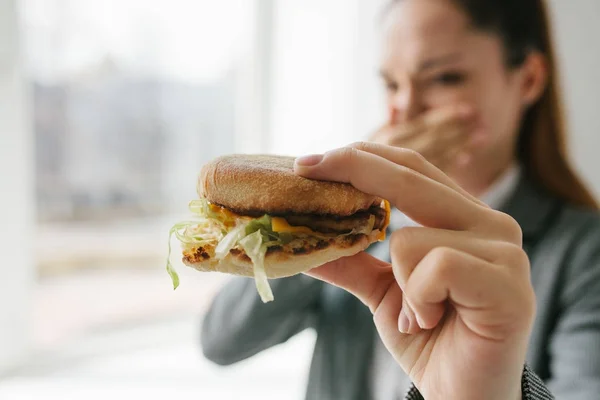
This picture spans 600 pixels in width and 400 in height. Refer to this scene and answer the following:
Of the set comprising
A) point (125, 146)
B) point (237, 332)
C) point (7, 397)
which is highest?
point (125, 146)

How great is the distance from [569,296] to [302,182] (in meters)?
0.90

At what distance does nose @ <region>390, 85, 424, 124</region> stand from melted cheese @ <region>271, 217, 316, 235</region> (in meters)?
0.76

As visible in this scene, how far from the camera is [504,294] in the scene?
656mm

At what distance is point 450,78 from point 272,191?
2.79 ft

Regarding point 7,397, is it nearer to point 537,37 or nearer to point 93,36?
point 93,36

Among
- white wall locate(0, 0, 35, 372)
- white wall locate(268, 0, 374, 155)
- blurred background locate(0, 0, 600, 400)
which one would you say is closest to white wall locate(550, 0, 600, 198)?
blurred background locate(0, 0, 600, 400)

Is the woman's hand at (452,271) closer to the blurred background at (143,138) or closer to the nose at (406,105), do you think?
the nose at (406,105)

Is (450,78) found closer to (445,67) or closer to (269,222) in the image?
(445,67)

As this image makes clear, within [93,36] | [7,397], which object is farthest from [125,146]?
[7,397]

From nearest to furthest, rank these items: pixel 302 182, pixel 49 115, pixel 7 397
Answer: pixel 302 182
pixel 7 397
pixel 49 115

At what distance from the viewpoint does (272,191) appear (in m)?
0.78

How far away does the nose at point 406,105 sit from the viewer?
1433 mm

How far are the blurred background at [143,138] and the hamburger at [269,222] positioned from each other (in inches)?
53.1

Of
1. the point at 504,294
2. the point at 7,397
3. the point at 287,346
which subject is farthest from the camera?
the point at 287,346
